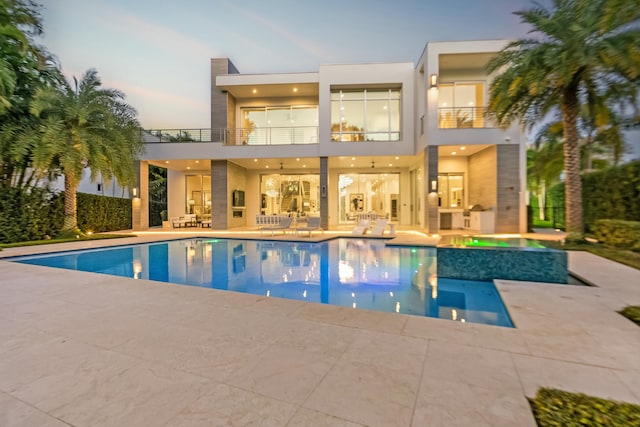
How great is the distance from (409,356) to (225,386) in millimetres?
1501

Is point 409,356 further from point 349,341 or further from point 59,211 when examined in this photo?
point 59,211

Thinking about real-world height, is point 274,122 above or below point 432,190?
above

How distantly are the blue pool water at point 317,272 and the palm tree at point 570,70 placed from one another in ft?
17.9

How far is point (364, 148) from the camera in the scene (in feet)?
53.7

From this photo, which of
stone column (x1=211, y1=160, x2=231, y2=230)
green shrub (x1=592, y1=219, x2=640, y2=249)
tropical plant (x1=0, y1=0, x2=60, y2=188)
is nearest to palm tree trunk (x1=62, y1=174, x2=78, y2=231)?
tropical plant (x1=0, y1=0, x2=60, y2=188)

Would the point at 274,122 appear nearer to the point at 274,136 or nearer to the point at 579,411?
the point at 274,136

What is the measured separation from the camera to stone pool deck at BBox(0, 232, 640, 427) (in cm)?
188

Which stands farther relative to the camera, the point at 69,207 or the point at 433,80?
the point at 433,80

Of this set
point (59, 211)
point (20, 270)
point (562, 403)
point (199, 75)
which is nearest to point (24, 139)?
point (59, 211)

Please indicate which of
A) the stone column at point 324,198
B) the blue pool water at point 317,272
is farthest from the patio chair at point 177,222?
the stone column at point 324,198

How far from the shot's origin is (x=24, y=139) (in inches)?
411

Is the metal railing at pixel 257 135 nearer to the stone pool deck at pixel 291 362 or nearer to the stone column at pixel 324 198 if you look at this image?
the stone column at pixel 324 198

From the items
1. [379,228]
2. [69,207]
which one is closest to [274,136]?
[379,228]

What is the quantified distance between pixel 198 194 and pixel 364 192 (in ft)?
40.0
